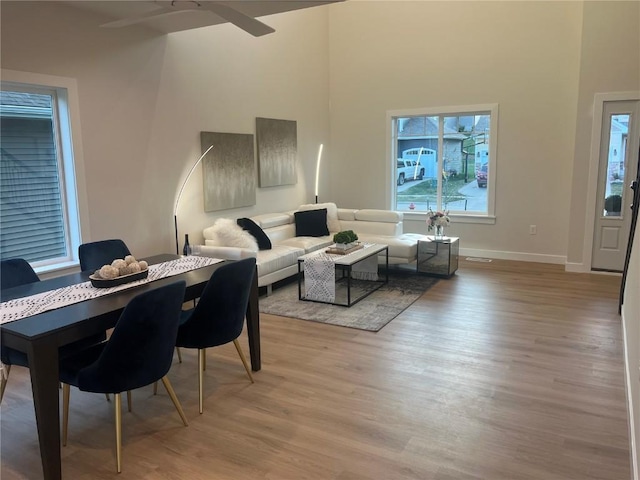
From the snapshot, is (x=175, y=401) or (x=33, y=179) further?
(x=33, y=179)

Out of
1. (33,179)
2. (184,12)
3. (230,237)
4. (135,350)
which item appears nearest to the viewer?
(135,350)

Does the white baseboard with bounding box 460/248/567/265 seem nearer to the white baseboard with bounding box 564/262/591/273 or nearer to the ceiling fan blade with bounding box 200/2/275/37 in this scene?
the white baseboard with bounding box 564/262/591/273

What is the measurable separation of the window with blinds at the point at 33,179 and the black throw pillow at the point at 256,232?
191cm

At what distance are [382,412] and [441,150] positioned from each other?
17.4 ft

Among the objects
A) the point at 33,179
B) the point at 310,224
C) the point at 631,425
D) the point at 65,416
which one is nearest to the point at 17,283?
the point at 65,416

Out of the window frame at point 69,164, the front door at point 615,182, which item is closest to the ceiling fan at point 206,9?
the window frame at point 69,164

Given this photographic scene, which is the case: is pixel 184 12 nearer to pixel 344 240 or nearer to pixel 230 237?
pixel 230 237

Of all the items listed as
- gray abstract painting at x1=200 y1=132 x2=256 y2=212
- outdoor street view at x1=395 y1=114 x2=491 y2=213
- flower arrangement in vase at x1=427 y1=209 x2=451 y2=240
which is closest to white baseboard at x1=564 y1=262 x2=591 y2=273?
outdoor street view at x1=395 y1=114 x2=491 y2=213

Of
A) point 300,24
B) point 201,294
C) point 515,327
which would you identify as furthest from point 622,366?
point 300,24

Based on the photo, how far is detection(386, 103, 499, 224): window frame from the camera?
6.89 m

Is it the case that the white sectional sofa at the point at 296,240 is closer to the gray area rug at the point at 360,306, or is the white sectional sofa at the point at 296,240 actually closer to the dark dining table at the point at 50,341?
the gray area rug at the point at 360,306

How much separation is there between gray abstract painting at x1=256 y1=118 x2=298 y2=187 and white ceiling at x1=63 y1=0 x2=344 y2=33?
2.08 meters

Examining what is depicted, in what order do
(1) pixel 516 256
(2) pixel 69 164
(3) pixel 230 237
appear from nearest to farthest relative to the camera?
(2) pixel 69 164, (3) pixel 230 237, (1) pixel 516 256

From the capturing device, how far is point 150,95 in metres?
4.92
